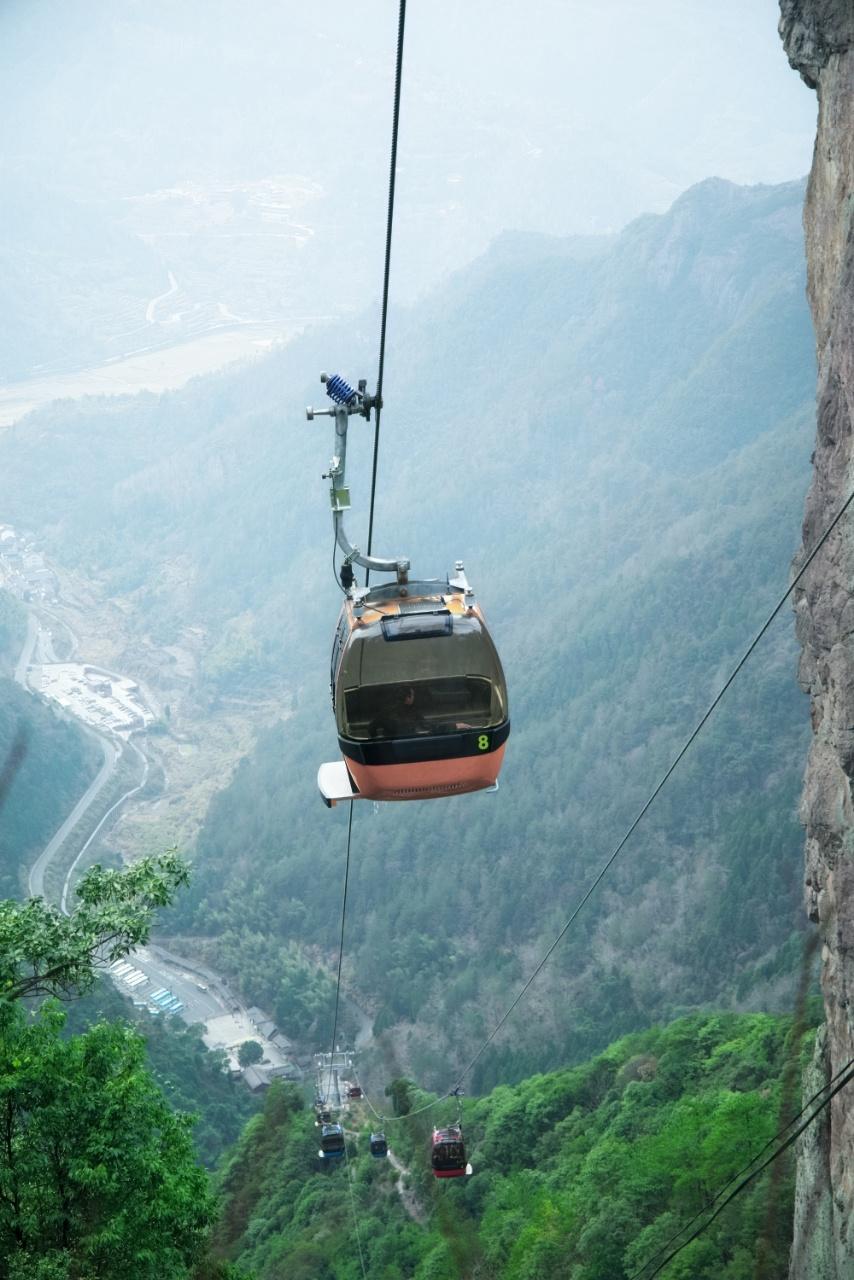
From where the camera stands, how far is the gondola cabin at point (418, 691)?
1202 cm

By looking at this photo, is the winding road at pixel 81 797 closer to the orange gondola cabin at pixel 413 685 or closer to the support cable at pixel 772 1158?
the support cable at pixel 772 1158

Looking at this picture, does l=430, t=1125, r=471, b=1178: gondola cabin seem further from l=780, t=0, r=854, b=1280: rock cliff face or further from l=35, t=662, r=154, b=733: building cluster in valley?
l=35, t=662, r=154, b=733: building cluster in valley

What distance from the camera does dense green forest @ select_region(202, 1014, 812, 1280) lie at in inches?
1025

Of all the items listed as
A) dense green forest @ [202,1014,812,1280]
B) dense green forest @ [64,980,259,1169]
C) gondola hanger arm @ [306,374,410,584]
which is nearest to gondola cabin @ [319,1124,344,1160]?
dense green forest @ [202,1014,812,1280]

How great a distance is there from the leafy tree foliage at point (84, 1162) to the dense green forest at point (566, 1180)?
2.04 m

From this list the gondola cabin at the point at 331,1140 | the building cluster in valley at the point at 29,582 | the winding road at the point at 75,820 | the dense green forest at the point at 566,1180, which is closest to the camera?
the dense green forest at the point at 566,1180

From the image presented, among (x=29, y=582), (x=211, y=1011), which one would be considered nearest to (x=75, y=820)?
(x=211, y=1011)

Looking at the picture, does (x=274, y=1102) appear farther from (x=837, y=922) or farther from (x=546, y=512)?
(x=546, y=512)

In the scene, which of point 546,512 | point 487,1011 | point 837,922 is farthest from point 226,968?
point 546,512

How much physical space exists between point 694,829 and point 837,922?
2788 inches

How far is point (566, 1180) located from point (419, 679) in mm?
27775

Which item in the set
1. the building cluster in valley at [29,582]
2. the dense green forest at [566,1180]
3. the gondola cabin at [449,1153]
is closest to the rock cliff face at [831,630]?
the dense green forest at [566,1180]

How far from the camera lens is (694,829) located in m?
86.1

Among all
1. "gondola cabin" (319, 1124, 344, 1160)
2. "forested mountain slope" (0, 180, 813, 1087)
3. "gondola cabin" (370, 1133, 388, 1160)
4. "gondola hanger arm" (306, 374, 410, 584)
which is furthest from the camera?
"forested mountain slope" (0, 180, 813, 1087)
